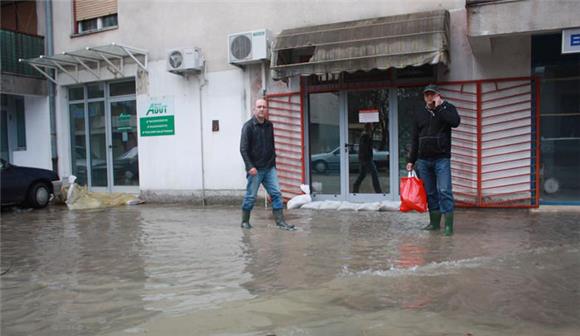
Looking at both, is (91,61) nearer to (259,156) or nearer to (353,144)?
(353,144)

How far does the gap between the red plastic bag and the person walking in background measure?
2844 millimetres

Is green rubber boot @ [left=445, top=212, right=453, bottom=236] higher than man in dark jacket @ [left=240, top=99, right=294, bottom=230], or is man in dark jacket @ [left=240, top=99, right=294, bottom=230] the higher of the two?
man in dark jacket @ [left=240, top=99, right=294, bottom=230]

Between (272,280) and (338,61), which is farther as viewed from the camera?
(338,61)

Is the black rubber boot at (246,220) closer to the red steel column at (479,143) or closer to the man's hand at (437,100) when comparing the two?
Answer: the man's hand at (437,100)

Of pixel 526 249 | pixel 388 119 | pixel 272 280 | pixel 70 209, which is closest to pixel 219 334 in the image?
pixel 272 280

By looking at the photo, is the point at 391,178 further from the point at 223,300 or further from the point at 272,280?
the point at 223,300

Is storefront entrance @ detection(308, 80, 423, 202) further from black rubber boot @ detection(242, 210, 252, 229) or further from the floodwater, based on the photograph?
black rubber boot @ detection(242, 210, 252, 229)

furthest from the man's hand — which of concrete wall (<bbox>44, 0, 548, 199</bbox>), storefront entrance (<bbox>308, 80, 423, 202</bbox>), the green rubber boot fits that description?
storefront entrance (<bbox>308, 80, 423, 202</bbox>)

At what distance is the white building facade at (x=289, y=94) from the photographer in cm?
→ 845

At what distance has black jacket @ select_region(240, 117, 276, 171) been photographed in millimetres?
7012

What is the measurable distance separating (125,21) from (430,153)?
8390mm

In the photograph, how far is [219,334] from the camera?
131 inches

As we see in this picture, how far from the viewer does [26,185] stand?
430 inches

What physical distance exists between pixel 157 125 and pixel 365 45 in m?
5.29
